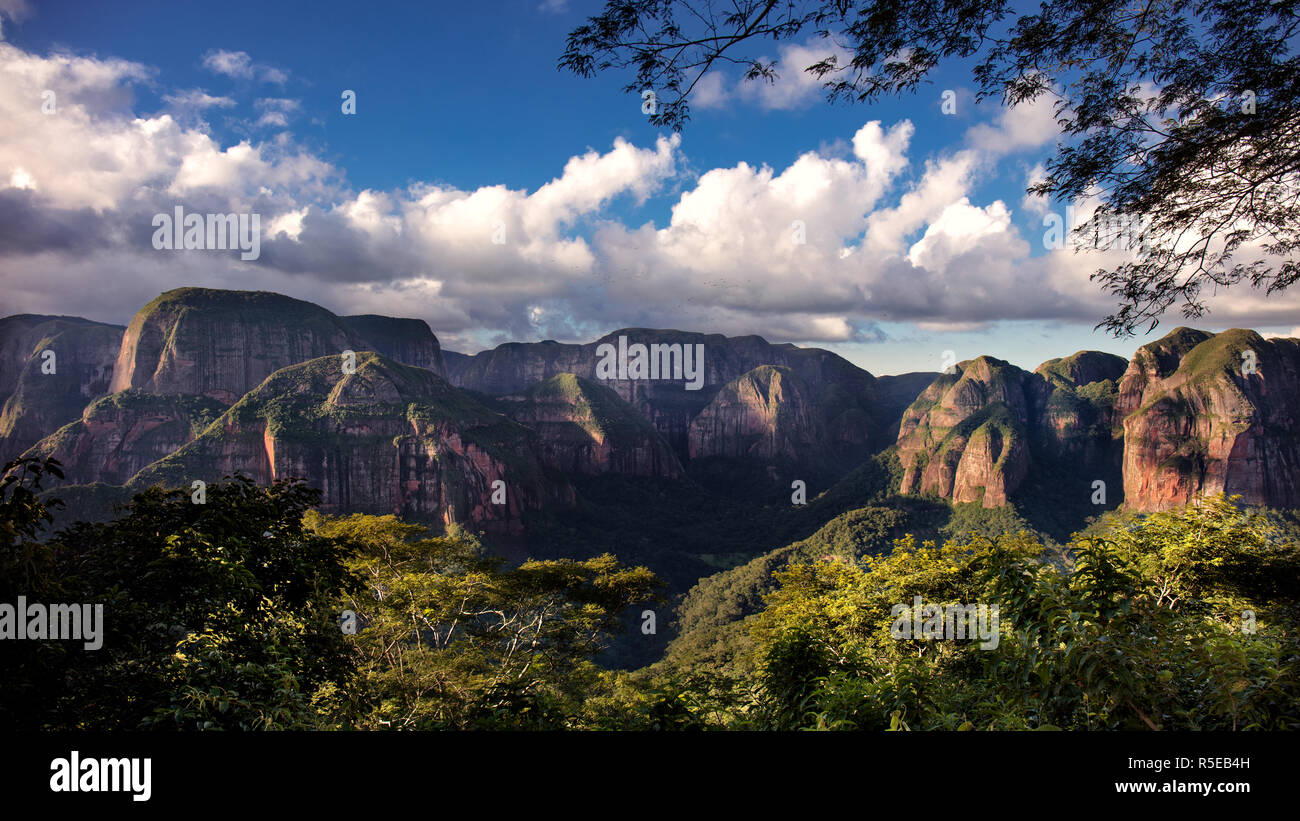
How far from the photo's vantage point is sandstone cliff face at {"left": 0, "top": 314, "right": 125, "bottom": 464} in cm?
9294

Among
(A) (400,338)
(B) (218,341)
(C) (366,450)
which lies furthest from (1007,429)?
(A) (400,338)

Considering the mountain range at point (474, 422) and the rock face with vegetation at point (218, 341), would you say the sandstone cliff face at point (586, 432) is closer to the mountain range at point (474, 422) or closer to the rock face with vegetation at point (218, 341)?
the mountain range at point (474, 422)

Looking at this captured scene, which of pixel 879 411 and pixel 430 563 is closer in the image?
pixel 430 563

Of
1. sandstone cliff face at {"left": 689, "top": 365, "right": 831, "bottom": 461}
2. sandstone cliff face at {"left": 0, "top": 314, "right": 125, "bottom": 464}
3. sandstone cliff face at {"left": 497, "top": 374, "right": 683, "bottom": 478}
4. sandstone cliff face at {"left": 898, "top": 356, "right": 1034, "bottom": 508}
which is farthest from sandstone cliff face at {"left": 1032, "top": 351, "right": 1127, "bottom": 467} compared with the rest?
sandstone cliff face at {"left": 0, "top": 314, "right": 125, "bottom": 464}

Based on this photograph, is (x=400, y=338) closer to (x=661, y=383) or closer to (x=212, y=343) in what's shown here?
(x=212, y=343)

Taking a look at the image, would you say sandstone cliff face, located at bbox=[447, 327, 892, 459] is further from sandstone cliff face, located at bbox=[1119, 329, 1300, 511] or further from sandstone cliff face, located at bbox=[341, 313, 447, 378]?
sandstone cliff face, located at bbox=[1119, 329, 1300, 511]

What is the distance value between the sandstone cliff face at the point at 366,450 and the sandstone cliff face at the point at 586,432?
32640 mm

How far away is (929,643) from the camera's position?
1316cm

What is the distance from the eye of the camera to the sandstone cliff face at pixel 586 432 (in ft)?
369

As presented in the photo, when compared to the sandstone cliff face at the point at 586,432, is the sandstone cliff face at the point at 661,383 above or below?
above

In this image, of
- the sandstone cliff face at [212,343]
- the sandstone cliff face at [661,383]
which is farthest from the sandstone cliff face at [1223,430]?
the sandstone cliff face at [212,343]
